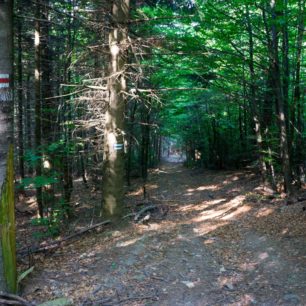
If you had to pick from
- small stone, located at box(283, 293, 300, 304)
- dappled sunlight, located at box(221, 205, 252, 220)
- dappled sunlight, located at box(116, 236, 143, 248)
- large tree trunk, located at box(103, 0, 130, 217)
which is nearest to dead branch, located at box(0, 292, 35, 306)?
dappled sunlight, located at box(116, 236, 143, 248)

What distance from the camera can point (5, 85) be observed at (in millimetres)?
4570

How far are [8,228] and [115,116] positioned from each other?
15.4 feet

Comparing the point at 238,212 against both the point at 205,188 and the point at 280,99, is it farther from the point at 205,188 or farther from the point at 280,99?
the point at 205,188

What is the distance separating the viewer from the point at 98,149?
9898 millimetres

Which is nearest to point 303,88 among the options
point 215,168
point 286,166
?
point 286,166

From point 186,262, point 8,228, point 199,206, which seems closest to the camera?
point 8,228

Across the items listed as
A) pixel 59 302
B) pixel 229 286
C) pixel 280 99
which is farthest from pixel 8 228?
pixel 280 99

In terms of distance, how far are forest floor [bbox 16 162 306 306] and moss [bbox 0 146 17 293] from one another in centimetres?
64

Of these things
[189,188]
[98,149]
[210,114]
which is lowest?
[189,188]

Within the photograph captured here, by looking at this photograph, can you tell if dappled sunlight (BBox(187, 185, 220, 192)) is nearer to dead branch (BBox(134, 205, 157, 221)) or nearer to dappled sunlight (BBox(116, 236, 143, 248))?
dead branch (BBox(134, 205, 157, 221))

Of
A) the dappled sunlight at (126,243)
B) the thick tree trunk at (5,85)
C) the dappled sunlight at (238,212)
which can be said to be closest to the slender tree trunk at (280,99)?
the dappled sunlight at (238,212)

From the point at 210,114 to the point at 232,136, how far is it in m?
2.51

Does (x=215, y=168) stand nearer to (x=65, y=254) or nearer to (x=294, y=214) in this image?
(x=294, y=214)

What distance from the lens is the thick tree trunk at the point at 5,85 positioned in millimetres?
4500
